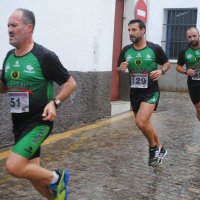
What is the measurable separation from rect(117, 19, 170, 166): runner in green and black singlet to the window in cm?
1099

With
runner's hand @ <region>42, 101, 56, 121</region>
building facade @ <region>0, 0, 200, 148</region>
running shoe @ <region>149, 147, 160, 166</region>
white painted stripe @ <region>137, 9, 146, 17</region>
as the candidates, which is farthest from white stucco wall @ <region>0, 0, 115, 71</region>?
runner's hand @ <region>42, 101, 56, 121</region>

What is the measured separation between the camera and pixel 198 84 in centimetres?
769

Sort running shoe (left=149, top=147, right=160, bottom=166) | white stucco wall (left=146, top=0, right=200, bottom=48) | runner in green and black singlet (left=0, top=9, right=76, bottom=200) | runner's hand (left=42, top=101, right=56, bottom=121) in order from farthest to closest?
white stucco wall (left=146, top=0, right=200, bottom=48) → running shoe (left=149, top=147, right=160, bottom=166) → runner in green and black singlet (left=0, top=9, right=76, bottom=200) → runner's hand (left=42, top=101, right=56, bottom=121)

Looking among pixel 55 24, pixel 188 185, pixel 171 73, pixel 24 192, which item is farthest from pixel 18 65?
pixel 171 73

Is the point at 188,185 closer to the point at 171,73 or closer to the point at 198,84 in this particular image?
the point at 198,84

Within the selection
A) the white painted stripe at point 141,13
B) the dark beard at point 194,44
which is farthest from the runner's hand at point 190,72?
the white painted stripe at point 141,13

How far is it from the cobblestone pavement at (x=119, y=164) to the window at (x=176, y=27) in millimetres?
8151

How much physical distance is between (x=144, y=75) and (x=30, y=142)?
2781mm

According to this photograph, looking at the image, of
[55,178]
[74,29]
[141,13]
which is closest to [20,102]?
[55,178]

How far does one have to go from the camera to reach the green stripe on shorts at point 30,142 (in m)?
3.75

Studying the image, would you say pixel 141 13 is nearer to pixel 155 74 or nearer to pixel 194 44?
pixel 194 44

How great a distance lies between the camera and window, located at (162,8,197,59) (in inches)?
659

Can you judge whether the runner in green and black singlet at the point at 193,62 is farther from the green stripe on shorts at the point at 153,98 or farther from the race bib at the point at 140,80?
the race bib at the point at 140,80

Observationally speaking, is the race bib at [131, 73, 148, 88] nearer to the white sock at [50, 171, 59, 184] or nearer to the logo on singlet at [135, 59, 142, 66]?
the logo on singlet at [135, 59, 142, 66]
